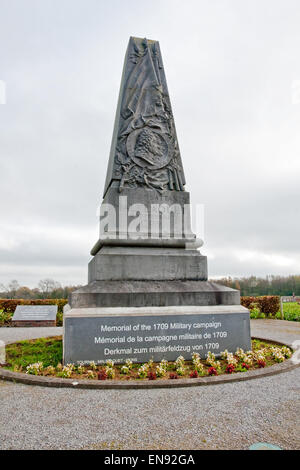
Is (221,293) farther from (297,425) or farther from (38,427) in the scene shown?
(38,427)

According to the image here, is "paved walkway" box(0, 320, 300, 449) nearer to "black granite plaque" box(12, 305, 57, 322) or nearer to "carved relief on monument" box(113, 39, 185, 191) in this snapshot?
"carved relief on monument" box(113, 39, 185, 191)

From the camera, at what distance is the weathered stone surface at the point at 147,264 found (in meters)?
6.30

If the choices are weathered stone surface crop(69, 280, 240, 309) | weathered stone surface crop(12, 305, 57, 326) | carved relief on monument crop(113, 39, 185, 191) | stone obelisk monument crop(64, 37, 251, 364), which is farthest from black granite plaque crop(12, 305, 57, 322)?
carved relief on monument crop(113, 39, 185, 191)

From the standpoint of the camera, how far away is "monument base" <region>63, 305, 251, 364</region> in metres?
5.19

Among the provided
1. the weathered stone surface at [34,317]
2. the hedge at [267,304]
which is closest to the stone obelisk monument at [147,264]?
the weathered stone surface at [34,317]

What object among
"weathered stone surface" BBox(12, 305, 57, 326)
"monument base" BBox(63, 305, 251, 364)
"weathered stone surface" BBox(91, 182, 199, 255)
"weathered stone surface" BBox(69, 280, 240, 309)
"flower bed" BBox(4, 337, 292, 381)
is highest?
"weathered stone surface" BBox(91, 182, 199, 255)

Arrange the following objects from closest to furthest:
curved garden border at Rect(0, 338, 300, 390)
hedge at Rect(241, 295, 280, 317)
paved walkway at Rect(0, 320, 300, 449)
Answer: paved walkway at Rect(0, 320, 300, 449) < curved garden border at Rect(0, 338, 300, 390) < hedge at Rect(241, 295, 280, 317)

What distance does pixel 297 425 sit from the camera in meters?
3.01

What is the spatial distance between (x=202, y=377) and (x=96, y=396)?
1.52 meters

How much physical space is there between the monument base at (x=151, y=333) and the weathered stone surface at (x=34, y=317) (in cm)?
997

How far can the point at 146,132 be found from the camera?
7.50 metres

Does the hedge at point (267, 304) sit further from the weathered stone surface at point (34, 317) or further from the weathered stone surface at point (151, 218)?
the weathered stone surface at point (151, 218)

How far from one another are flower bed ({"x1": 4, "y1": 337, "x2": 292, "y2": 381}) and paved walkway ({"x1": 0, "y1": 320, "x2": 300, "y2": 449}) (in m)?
0.54

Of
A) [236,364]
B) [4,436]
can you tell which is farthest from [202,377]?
[4,436]
